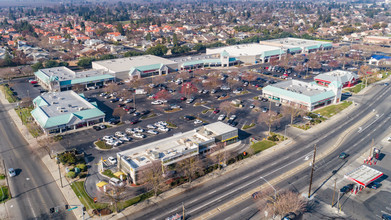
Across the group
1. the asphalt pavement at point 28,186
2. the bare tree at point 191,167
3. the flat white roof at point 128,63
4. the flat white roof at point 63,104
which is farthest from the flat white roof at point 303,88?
the asphalt pavement at point 28,186

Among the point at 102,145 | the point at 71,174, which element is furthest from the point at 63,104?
the point at 71,174

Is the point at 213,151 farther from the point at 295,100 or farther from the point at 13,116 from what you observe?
the point at 13,116

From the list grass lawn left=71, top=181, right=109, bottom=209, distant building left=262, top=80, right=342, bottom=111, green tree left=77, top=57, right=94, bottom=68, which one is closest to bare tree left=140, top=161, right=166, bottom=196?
grass lawn left=71, top=181, right=109, bottom=209

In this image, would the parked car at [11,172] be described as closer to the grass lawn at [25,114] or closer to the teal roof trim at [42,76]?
the grass lawn at [25,114]

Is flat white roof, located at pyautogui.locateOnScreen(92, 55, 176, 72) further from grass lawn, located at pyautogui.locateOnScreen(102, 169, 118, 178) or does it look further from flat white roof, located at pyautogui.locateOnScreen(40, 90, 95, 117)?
grass lawn, located at pyautogui.locateOnScreen(102, 169, 118, 178)

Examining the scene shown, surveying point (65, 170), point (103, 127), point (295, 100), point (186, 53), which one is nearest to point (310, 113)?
point (295, 100)
